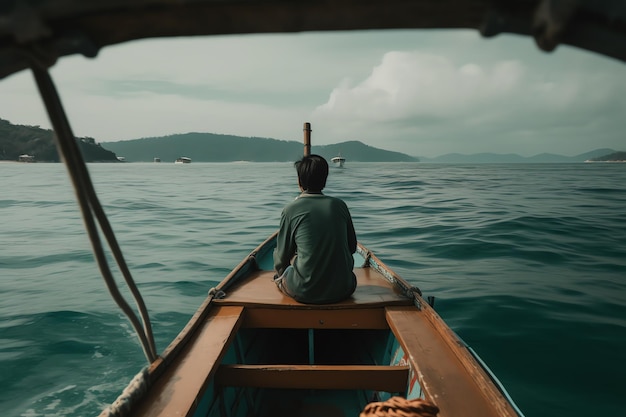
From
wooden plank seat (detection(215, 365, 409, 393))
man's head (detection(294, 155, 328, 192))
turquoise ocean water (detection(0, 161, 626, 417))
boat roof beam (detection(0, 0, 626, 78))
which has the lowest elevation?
turquoise ocean water (detection(0, 161, 626, 417))

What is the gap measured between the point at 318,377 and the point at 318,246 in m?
1.16

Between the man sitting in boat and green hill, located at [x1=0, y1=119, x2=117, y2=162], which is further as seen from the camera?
green hill, located at [x1=0, y1=119, x2=117, y2=162]

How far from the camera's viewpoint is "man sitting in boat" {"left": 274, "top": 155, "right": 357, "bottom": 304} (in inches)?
142

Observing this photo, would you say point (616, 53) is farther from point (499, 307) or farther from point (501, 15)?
point (499, 307)

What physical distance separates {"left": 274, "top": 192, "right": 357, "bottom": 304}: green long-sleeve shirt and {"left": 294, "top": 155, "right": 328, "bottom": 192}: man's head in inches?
3.6

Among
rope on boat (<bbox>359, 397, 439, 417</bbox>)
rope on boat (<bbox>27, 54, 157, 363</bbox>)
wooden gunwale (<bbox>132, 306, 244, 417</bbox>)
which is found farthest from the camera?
wooden gunwale (<bbox>132, 306, 244, 417</bbox>)

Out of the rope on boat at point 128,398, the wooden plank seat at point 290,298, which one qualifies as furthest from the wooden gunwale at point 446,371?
the rope on boat at point 128,398

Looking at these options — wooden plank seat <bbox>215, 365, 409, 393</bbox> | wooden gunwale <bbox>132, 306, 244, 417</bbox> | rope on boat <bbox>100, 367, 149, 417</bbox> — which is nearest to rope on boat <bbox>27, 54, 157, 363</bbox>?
rope on boat <bbox>100, 367, 149, 417</bbox>

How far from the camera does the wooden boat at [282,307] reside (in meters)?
0.82

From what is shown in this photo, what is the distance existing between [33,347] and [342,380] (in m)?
5.29

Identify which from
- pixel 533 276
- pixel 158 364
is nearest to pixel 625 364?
pixel 533 276

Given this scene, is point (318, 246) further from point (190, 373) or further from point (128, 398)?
point (128, 398)

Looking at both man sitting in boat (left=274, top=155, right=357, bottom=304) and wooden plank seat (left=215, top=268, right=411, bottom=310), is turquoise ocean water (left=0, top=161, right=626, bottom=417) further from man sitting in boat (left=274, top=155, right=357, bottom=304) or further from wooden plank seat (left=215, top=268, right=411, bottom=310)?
man sitting in boat (left=274, top=155, right=357, bottom=304)

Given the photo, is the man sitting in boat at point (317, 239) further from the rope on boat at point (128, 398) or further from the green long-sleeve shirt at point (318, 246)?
the rope on boat at point (128, 398)
